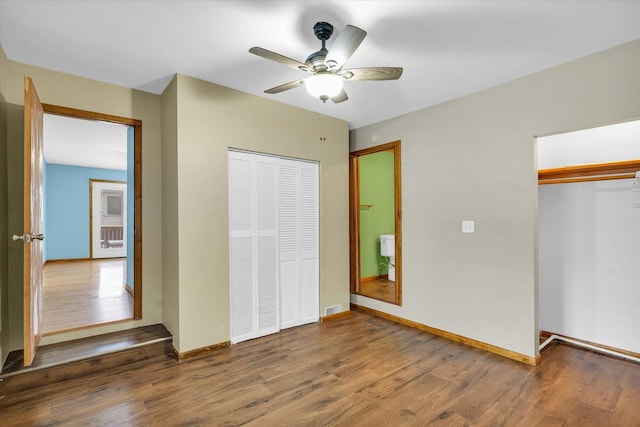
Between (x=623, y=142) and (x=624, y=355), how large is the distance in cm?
184

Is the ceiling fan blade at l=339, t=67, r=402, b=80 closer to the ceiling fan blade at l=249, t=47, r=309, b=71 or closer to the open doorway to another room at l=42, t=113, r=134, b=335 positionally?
the ceiling fan blade at l=249, t=47, r=309, b=71

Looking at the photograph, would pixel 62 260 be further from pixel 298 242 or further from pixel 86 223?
pixel 298 242

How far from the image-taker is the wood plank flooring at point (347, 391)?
200 cm

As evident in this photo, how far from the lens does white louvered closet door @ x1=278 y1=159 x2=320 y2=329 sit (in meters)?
3.56

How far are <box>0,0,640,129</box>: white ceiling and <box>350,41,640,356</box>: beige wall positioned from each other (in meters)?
0.22

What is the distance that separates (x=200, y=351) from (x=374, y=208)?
12.6ft

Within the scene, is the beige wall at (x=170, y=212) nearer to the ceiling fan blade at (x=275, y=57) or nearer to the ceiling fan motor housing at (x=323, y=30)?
the ceiling fan blade at (x=275, y=57)

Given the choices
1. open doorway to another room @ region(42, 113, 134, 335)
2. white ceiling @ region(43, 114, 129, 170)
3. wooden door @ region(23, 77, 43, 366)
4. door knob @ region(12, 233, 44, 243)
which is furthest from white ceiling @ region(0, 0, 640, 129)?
open doorway to another room @ region(42, 113, 134, 335)

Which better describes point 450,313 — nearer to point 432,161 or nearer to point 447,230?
point 447,230

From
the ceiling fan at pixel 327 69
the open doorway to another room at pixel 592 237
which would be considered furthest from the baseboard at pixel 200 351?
the open doorway to another room at pixel 592 237

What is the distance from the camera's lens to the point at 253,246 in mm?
3312

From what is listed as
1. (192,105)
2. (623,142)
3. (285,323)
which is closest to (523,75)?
(623,142)

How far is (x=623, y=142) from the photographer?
2764mm

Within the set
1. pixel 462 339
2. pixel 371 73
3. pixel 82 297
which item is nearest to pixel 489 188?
pixel 462 339
